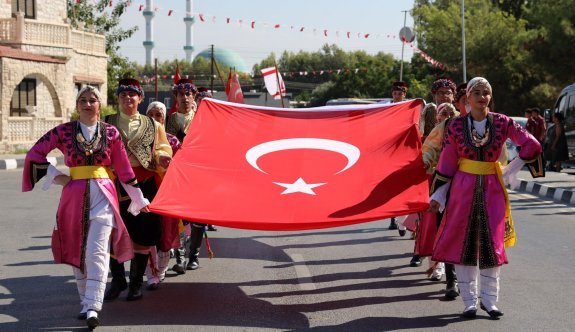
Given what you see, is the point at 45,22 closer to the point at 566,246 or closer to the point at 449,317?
the point at 566,246

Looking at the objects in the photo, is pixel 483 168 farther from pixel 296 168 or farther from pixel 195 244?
pixel 195 244

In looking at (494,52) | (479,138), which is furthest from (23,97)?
(479,138)

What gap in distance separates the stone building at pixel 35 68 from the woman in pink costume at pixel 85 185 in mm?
28633

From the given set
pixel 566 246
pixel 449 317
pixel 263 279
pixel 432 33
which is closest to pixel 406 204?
pixel 449 317

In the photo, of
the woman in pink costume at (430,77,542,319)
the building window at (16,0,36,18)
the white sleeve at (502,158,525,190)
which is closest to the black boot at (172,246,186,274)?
the woman in pink costume at (430,77,542,319)

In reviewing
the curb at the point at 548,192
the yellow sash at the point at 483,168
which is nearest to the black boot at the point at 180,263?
the yellow sash at the point at 483,168

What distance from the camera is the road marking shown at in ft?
29.0

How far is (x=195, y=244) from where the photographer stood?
32.5 ft

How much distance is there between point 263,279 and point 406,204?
76.4 inches

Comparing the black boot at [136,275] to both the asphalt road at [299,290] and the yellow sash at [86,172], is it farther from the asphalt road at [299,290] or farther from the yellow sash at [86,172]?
the yellow sash at [86,172]

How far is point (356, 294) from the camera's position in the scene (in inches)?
332

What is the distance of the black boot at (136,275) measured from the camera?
8.12 metres

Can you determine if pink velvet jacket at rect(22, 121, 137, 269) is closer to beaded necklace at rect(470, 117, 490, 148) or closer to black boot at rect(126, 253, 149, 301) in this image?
black boot at rect(126, 253, 149, 301)

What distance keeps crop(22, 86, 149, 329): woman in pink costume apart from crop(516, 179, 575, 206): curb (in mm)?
12555
